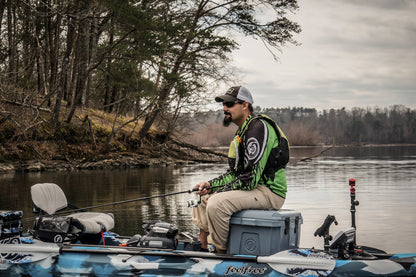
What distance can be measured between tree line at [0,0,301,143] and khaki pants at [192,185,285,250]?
57.4 ft

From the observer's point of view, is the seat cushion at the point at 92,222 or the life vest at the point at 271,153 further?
the seat cushion at the point at 92,222

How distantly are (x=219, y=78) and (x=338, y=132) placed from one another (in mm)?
92976

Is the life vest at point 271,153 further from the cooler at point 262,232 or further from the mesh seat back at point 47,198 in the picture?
the mesh seat back at point 47,198

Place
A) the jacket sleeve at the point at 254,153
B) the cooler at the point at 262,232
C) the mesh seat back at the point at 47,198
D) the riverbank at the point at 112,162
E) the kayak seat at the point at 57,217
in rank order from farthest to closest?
the riverbank at the point at 112,162, the mesh seat back at the point at 47,198, the kayak seat at the point at 57,217, the jacket sleeve at the point at 254,153, the cooler at the point at 262,232

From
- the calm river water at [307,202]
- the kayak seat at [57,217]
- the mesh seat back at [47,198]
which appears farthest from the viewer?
the calm river water at [307,202]

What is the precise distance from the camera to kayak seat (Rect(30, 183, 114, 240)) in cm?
502

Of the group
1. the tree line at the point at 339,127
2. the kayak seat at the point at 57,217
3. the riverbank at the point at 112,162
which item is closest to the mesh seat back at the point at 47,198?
the kayak seat at the point at 57,217

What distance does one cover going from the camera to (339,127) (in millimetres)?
122625

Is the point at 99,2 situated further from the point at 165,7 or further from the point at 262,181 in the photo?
the point at 262,181

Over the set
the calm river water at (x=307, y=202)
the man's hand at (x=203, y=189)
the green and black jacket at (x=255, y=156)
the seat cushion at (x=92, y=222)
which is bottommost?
the calm river water at (x=307, y=202)

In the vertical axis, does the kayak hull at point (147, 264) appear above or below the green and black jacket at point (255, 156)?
below

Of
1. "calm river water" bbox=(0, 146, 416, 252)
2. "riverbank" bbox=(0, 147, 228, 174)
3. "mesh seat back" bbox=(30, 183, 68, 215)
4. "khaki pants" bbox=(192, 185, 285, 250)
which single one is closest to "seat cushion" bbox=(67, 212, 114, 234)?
"mesh seat back" bbox=(30, 183, 68, 215)

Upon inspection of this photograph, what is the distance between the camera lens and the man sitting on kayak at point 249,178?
451 cm

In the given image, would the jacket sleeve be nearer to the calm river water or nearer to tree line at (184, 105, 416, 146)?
the calm river water
